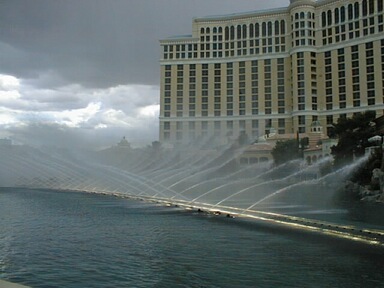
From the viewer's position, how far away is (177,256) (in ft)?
59.9

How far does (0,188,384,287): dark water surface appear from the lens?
14.7 m

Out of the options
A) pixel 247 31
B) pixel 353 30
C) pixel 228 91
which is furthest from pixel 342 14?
pixel 228 91

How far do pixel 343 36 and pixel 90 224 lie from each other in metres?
140

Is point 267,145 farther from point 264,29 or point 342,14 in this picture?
point 342,14

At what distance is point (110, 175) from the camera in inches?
3036

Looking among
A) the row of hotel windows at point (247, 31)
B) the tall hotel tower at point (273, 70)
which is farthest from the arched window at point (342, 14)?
the row of hotel windows at point (247, 31)

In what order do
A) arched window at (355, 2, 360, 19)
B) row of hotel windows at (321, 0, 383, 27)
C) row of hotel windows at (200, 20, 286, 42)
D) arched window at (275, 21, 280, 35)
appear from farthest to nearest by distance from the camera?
row of hotel windows at (200, 20, 286, 42) → arched window at (275, 21, 280, 35) → arched window at (355, 2, 360, 19) → row of hotel windows at (321, 0, 383, 27)

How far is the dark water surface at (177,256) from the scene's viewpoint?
48.2 ft

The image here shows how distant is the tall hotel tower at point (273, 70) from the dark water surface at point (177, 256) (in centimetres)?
12469

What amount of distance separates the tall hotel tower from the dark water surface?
4909 inches

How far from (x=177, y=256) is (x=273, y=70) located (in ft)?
477

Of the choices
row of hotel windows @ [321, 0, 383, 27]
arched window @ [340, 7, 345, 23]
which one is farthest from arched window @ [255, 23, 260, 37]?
arched window @ [340, 7, 345, 23]

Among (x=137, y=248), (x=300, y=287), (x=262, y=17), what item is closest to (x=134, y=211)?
(x=137, y=248)

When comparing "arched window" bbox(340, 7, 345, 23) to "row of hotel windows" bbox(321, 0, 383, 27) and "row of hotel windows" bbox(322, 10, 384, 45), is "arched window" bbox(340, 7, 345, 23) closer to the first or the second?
"row of hotel windows" bbox(321, 0, 383, 27)
